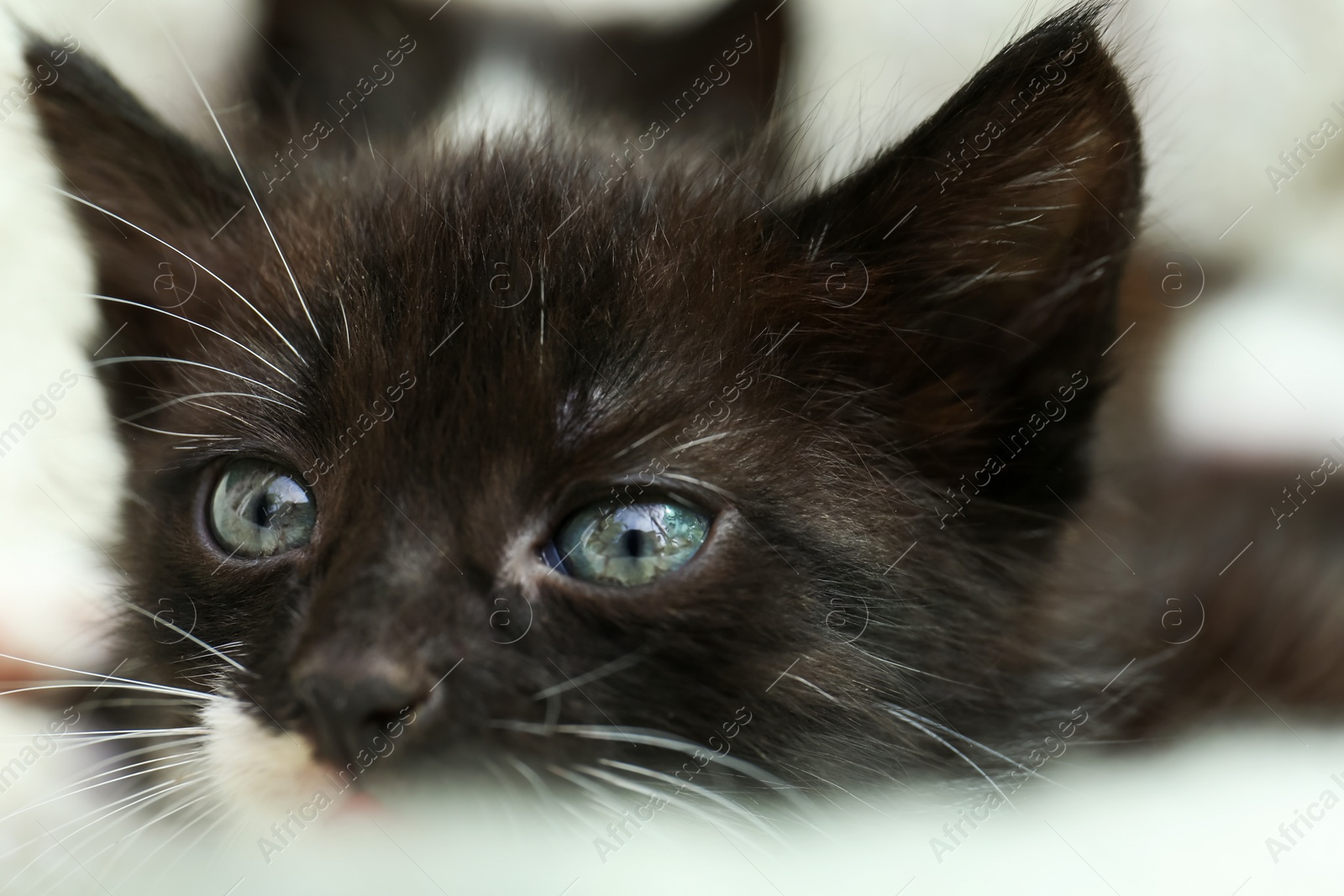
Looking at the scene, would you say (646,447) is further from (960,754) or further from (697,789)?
(960,754)

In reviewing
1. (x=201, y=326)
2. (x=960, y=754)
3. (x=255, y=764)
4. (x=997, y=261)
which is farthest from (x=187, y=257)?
(x=960, y=754)

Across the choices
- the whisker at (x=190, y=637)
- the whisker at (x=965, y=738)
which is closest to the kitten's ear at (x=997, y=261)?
the whisker at (x=965, y=738)

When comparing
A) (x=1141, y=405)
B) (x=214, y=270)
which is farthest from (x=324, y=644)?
(x=1141, y=405)

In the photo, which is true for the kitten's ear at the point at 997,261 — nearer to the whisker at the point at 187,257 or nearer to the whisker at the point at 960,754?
the whisker at the point at 960,754

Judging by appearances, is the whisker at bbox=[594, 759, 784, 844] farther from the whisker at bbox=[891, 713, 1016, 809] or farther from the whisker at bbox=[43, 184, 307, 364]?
the whisker at bbox=[43, 184, 307, 364]

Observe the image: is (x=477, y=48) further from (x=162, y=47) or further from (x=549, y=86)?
(x=162, y=47)

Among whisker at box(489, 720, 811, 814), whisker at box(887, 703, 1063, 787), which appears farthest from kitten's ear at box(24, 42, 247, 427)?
whisker at box(887, 703, 1063, 787)

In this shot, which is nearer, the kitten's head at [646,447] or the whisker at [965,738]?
the kitten's head at [646,447]
